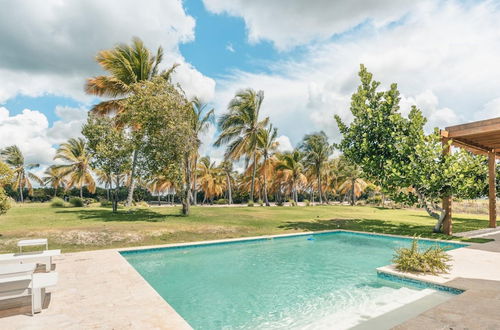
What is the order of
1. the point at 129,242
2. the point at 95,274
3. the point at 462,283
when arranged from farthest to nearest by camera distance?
the point at 129,242 < the point at 95,274 < the point at 462,283

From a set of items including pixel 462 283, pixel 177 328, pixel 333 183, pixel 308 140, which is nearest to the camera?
pixel 177 328

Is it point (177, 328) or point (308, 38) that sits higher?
point (308, 38)

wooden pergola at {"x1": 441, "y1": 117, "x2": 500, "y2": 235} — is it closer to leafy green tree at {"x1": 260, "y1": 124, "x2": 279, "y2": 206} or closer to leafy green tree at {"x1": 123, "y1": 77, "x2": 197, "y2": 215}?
leafy green tree at {"x1": 123, "y1": 77, "x2": 197, "y2": 215}

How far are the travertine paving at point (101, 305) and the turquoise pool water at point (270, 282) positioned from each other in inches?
30.8

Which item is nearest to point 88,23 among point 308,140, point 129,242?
point 129,242

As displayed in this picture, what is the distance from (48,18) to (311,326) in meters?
15.0

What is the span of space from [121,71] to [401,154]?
759 inches

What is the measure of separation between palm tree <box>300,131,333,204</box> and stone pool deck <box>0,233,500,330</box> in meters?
30.1

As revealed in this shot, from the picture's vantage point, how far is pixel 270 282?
7422 millimetres

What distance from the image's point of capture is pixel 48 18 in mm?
11594

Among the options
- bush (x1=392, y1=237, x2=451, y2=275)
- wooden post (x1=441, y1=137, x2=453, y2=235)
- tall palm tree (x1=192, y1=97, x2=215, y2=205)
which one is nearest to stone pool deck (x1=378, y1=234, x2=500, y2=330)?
bush (x1=392, y1=237, x2=451, y2=275)

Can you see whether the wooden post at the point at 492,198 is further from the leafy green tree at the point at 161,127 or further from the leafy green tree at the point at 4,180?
the leafy green tree at the point at 4,180

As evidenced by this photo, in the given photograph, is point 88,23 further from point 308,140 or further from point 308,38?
point 308,140

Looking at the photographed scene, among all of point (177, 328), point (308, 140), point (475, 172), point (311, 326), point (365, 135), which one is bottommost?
point (311, 326)
